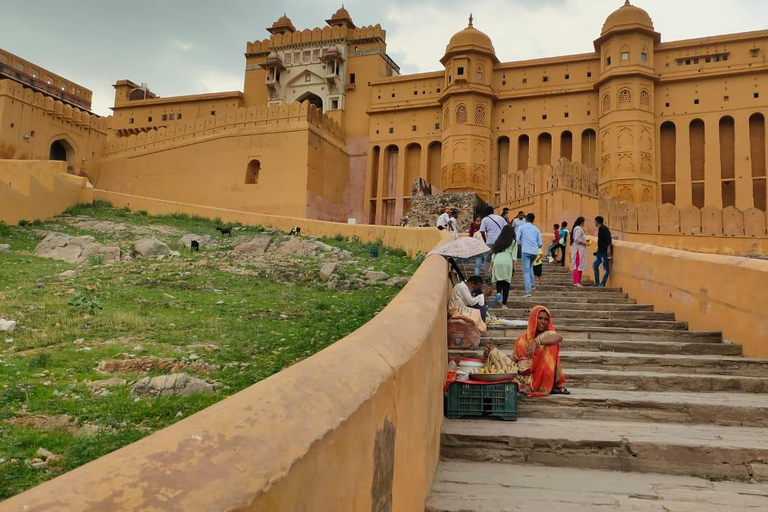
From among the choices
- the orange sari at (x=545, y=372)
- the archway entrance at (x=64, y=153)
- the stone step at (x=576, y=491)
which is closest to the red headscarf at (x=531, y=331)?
the orange sari at (x=545, y=372)

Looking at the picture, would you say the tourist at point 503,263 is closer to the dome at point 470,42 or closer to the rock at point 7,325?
the rock at point 7,325

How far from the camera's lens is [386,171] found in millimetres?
30891

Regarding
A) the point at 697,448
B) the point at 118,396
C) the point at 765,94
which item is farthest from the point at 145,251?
the point at 765,94

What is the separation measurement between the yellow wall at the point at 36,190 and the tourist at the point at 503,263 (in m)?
16.1

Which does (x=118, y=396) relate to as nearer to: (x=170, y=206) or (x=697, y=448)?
(x=697, y=448)

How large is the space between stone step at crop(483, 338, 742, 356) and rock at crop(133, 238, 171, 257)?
11.5 meters

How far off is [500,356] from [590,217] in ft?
49.6

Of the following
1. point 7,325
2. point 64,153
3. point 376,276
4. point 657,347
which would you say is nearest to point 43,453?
point 7,325

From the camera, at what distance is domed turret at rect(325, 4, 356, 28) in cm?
3409

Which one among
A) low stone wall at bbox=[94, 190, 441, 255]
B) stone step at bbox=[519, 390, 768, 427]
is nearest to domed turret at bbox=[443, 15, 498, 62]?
low stone wall at bbox=[94, 190, 441, 255]

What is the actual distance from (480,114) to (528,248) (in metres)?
20.3

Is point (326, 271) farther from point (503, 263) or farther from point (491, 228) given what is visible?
point (503, 263)

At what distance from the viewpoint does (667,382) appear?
15.6 feet

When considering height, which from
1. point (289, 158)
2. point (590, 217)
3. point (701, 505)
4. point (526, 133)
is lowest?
point (701, 505)
